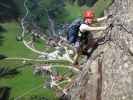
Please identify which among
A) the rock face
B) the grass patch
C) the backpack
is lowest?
the rock face

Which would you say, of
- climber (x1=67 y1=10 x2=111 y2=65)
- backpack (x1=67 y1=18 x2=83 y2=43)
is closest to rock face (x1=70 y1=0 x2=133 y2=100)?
climber (x1=67 y1=10 x2=111 y2=65)

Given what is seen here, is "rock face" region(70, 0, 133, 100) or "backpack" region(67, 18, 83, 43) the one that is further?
"backpack" region(67, 18, 83, 43)

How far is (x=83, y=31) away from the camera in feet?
72.8

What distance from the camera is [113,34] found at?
21.9 meters

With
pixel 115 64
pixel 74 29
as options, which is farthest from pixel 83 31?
pixel 115 64

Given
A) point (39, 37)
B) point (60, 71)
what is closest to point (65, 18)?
point (39, 37)

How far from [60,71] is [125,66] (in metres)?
37.5

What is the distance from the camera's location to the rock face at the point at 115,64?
20.6 meters

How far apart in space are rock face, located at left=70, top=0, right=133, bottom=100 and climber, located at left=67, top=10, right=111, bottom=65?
2.23 ft

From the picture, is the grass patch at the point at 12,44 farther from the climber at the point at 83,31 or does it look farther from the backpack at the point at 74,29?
the backpack at the point at 74,29

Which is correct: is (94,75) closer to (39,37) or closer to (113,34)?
(113,34)

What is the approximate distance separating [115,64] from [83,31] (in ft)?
8.06

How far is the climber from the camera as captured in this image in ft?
71.9

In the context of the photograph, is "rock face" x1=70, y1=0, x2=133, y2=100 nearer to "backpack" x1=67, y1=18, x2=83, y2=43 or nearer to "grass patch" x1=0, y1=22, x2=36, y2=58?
"backpack" x1=67, y1=18, x2=83, y2=43
